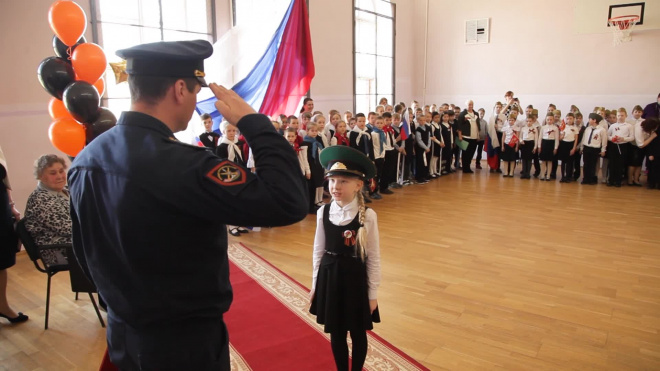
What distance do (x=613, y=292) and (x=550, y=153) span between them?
577cm

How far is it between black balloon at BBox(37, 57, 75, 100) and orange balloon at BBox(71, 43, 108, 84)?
7 centimetres

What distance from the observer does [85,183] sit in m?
1.17

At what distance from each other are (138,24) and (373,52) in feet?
21.5

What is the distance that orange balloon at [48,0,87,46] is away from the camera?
3625 mm

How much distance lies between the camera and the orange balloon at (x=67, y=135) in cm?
365

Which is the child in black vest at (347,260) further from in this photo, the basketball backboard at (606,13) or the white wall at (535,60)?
the basketball backboard at (606,13)

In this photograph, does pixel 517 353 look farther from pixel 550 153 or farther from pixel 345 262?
pixel 550 153

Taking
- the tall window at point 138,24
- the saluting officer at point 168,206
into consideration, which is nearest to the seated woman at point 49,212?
the tall window at point 138,24

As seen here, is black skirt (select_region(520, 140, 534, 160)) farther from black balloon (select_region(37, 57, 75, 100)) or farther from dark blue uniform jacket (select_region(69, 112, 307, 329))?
dark blue uniform jacket (select_region(69, 112, 307, 329))

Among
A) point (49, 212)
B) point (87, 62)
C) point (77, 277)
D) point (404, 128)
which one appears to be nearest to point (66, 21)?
point (87, 62)

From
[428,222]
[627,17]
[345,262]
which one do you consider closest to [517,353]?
[345,262]

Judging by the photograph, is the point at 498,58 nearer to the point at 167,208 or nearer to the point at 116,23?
the point at 116,23

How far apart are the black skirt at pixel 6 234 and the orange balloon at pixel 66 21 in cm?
127

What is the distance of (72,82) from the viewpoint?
3633 millimetres
